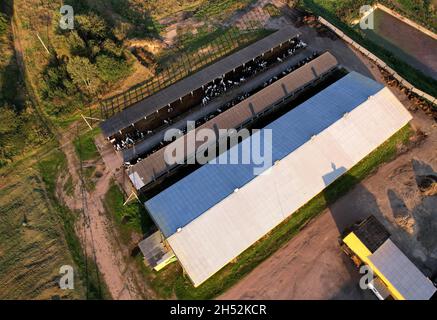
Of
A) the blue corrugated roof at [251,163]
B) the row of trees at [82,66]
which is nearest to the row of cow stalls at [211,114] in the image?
the blue corrugated roof at [251,163]

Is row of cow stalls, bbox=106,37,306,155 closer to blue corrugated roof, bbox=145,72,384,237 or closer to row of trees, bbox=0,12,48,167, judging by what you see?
blue corrugated roof, bbox=145,72,384,237

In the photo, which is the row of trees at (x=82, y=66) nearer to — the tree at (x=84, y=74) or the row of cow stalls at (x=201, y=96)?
the tree at (x=84, y=74)

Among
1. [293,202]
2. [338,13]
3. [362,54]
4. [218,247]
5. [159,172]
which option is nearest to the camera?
[218,247]

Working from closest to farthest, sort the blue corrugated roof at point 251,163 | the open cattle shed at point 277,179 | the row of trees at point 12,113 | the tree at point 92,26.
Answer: the open cattle shed at point 277,179 → the blue corrugated roof at point 251,163 → the row of trees at point 12,113 → the tree at point 92,26

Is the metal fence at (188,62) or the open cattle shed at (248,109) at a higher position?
the metal fence at (188,62)

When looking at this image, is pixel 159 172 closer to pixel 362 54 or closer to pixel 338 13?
pixel 362 54

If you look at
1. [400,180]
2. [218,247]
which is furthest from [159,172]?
[400,180]

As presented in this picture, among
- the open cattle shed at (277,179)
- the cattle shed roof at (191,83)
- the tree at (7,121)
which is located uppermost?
the tree at (7,121)

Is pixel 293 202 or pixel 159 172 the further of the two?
pixel 159 172
